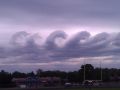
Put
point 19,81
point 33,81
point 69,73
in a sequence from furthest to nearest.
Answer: point 69,73 < point 19,81 < point 33,81

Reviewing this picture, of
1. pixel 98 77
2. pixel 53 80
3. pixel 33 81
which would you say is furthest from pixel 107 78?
pixel 33 81

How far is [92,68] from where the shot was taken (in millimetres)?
192625

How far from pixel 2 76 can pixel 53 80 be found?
26866 mm

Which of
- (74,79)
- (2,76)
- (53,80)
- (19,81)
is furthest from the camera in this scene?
(74,79)

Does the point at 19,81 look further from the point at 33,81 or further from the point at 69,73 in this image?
the point at 69,73

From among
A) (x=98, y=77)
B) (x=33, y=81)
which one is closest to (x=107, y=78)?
(x=98, y=77)

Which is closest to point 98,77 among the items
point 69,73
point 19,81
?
point 69,73

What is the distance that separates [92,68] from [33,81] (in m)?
91.4

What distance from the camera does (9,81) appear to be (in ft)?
435

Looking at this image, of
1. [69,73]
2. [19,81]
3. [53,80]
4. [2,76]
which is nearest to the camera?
[2,76]

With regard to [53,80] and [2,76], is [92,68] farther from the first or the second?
[2,76]

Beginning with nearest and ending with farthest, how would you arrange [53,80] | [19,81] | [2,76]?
[2,76] → [19,81] → [53,80]

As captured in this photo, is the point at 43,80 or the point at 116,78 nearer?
the point at 43,80

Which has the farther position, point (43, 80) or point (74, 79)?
point (74, 79)
